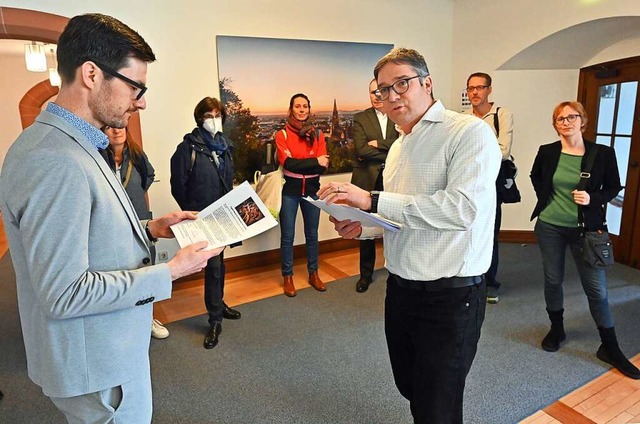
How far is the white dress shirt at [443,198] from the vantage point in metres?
1.32

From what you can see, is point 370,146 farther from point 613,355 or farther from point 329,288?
point 613,355

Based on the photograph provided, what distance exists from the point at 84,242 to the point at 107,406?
424 mm

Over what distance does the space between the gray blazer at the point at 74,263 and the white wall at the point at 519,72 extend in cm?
439

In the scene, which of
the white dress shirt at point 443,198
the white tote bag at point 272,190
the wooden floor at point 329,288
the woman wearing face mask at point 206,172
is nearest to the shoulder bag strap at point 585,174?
the wooden floor at point 329,288

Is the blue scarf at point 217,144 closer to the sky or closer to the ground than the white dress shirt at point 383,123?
closer to the ground

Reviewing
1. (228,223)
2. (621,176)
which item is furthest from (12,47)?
(621,176)

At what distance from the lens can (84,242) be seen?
0.93 metres

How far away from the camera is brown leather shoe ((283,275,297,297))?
12.0 ft

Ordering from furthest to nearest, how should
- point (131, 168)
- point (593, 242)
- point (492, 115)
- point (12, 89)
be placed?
point (12, 89)
point (492, 115)
point (131, 168)
point (593, 242)

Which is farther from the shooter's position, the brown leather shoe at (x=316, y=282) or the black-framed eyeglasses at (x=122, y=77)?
the brown leather shoe at (x=316, y=282)

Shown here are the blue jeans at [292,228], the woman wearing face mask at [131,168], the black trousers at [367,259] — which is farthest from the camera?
the black trousers at [367,259]

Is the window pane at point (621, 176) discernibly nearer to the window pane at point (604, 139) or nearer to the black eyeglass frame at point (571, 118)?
the window pane at point (604, 139)

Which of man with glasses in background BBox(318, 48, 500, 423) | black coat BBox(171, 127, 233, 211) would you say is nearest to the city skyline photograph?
black coat BBox(171, 127, 233, 211)

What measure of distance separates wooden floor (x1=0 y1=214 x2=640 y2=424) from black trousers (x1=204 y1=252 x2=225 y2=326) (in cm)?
49
